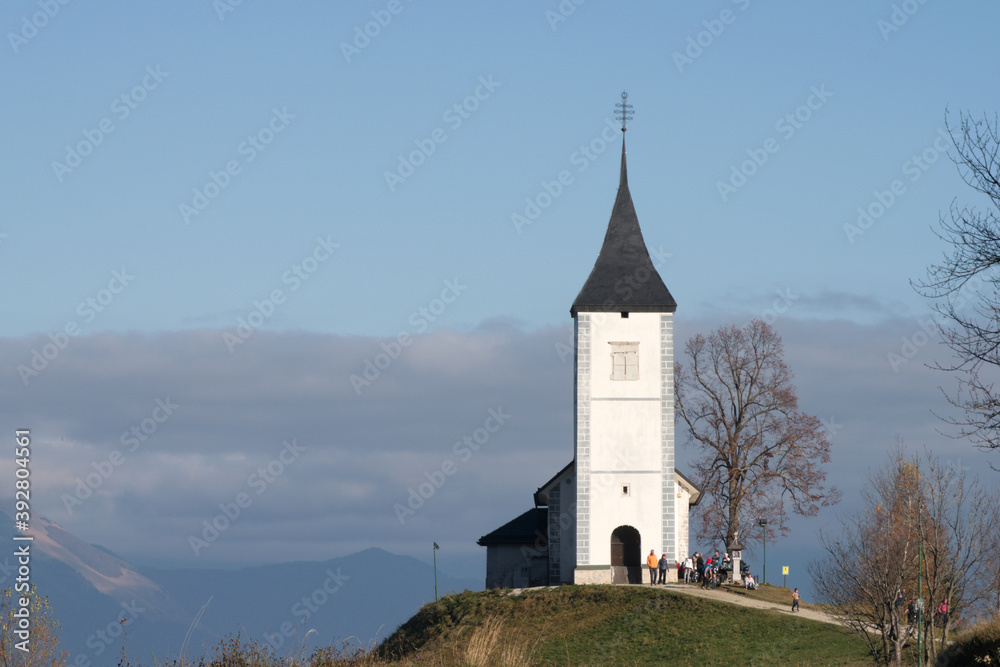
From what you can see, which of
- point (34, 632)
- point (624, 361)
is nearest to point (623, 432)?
point (624, 361)

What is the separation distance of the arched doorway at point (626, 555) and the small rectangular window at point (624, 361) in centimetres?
579

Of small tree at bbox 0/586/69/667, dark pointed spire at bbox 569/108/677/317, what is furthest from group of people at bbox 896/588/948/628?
small tree at bbox 0/586/69/667

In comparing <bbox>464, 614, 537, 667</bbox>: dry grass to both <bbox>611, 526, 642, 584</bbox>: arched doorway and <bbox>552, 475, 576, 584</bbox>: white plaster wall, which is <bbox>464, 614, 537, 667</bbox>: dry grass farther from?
<bbox>552, 475, 576, 584</bbox>: white plaster wall

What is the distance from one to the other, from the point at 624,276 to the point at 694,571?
11839mm

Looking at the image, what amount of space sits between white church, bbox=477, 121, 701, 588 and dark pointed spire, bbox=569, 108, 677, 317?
48 millimetres

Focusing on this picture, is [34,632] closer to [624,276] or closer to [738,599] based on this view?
[738,599]

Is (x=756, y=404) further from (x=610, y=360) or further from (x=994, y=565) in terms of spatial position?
(x=994, y=565)

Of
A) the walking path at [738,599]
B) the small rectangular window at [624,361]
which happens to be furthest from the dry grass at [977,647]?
the small rectangular window at [624,361]

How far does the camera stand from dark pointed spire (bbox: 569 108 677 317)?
43.9 meters

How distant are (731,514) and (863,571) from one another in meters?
22.3

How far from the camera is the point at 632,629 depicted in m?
34.2

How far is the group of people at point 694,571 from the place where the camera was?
134 ft

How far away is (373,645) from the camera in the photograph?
1360 cm

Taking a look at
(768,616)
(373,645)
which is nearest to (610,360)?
(768,616)
